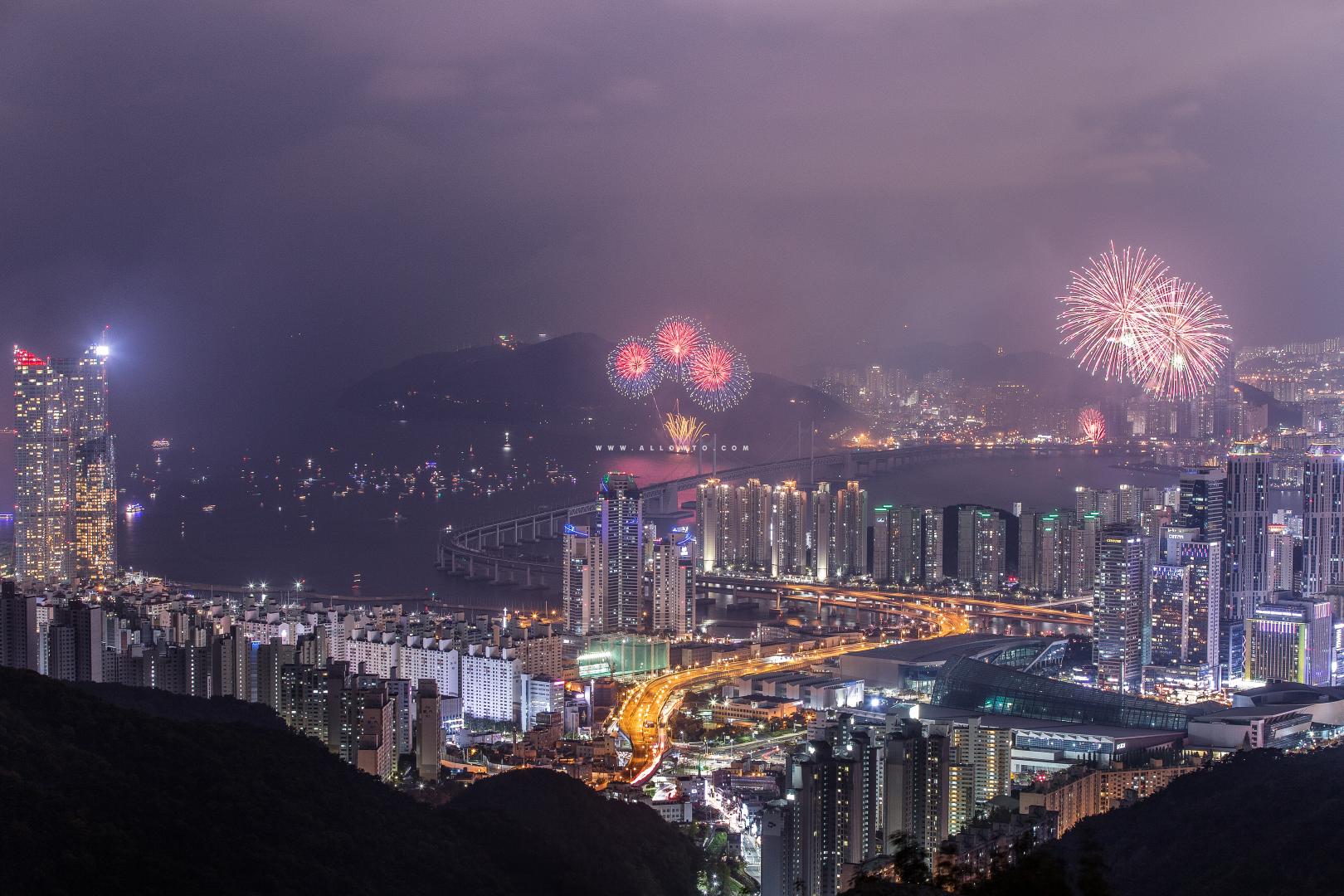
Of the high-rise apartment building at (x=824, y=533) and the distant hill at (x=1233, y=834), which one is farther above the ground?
the high-rise apartment building at (x=824, y=533)

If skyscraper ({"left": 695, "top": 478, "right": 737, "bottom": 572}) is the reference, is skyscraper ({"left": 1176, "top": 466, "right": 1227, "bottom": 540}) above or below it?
above

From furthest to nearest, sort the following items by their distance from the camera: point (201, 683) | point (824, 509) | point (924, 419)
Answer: point (924, 419) < point (824, 509) < point (201, 683)

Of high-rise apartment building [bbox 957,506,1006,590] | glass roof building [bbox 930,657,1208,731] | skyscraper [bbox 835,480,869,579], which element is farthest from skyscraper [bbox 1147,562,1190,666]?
skyscraper [bbox 835,480,869,579]

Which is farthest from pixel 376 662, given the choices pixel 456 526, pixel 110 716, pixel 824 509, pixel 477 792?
pixel 456 526

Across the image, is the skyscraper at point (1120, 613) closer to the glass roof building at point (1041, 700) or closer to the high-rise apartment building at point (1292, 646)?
the high-rise apartment building at point (1292, 646)

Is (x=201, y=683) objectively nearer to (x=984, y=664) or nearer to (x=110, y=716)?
(x=110, y=716)

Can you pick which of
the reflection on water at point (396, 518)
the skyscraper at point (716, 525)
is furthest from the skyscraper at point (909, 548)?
the reflection on water at point (396, 518)

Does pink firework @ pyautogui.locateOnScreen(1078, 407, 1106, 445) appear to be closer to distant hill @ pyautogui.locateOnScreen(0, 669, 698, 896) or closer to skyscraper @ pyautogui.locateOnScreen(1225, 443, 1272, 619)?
skyscraper @ pyautogui.locateOnScreen(1225, 443, 1272, 619)
